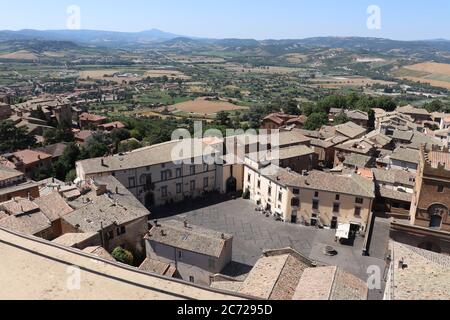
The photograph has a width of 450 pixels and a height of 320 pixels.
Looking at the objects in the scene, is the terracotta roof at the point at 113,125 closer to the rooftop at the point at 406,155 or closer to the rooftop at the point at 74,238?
the rooftop at the point at 406,155

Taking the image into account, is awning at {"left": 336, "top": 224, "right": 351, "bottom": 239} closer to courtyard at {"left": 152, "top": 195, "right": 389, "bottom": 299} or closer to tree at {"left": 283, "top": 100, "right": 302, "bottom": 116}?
courtyard at {"left": 152, "top": 195, "right": 389, "bottom": 299}

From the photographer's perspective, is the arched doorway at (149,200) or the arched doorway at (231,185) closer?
the arched doorway at (149,200)

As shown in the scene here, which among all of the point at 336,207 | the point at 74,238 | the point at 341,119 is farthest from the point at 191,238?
the point at 341,119

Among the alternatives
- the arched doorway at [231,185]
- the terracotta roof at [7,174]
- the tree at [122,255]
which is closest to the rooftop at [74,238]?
the tree at [122,255]

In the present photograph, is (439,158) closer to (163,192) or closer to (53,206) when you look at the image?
(163,192)

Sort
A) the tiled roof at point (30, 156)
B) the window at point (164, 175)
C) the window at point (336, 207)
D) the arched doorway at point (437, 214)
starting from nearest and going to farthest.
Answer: the arched doorway at point (437, 214) → the window at point (336, 207) → the window at point (164, 175) → the tiled roof at point (30, 156)

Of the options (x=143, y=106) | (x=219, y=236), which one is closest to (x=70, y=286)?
(x=219, y=236)

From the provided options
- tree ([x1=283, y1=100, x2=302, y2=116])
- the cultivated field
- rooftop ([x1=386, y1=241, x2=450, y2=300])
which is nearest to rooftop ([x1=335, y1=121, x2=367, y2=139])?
tree ([x1=283, y1=100, x2=302, y2=116])
